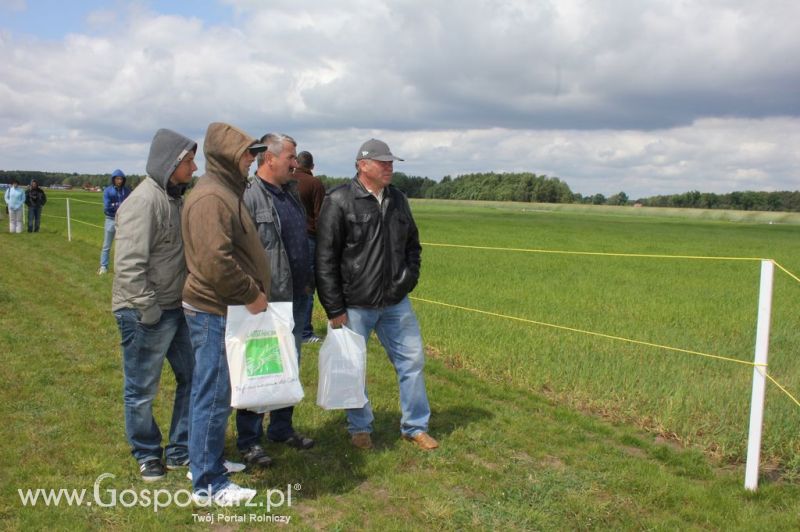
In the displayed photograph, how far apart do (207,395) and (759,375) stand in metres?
3.44

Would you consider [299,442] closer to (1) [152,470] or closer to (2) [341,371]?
(2) [341,371]

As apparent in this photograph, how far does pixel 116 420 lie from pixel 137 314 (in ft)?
5.47

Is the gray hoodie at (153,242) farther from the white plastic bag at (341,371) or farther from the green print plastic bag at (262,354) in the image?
the white plastic bag at (341,371)

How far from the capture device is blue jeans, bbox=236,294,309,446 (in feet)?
14.8

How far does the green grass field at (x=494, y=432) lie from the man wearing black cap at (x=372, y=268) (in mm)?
269

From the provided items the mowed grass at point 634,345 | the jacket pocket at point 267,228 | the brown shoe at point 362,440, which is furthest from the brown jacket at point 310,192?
the brown shoe at point 362,440

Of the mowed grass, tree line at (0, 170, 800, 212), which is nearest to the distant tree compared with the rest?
tree line at (0, 170, 800, 212)

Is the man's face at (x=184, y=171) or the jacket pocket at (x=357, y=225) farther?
the jacket pocket at (x=357, y=225)

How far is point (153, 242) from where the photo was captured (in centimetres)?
386

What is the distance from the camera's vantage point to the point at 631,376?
612cm

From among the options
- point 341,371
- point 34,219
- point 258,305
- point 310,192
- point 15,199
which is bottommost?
point 341,371

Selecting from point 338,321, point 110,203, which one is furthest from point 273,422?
point 110,203

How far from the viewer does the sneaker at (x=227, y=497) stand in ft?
12.4

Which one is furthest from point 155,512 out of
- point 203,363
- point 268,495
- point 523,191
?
point 523,191
